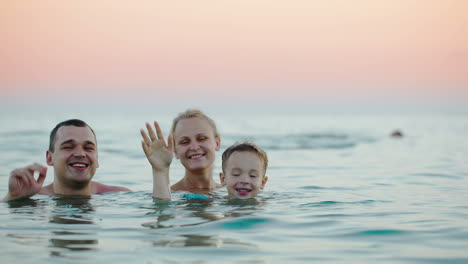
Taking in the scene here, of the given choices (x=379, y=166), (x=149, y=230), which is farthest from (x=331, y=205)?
(x=379, y=166)

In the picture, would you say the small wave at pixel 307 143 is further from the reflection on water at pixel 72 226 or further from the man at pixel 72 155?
the reflection on water at pixel 72 226

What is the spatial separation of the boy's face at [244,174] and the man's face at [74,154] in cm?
161

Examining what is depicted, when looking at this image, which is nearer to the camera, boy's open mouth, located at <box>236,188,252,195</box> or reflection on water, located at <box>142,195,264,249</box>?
reflection on water, located at <box>142,195,264,249</box>

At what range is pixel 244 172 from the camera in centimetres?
629

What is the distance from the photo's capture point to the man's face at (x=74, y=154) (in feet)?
21.1

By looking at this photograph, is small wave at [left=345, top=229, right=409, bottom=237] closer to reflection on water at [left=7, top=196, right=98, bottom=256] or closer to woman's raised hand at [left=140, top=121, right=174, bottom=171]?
woman's raised hand at [left=140, top=121, right=174, bottom=171]

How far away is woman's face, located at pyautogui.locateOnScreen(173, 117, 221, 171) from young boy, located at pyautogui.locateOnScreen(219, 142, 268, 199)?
33.9 inches

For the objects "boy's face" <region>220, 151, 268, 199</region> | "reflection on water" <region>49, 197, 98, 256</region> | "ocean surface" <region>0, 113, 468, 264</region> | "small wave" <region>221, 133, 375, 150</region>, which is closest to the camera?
"ocean surface" <region>0, 113, 468, 264</region>

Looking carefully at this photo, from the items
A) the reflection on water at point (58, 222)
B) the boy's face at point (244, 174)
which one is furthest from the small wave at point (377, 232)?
the reflection on water at point (58, 222)

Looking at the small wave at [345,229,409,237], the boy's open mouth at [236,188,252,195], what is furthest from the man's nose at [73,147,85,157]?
the small wave at [345,229,409,237]

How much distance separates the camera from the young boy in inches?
248

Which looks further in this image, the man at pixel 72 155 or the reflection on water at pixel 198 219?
the man at pixel 72 155

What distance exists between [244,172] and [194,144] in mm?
1183

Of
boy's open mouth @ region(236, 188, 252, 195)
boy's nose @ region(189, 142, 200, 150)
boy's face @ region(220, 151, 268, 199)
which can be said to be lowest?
boy's open mouth @ region(236, 188, 252, 195)
